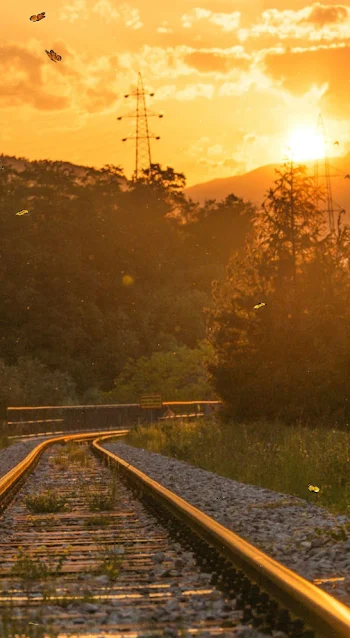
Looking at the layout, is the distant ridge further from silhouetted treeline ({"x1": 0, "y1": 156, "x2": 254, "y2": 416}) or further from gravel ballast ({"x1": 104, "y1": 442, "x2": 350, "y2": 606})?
gravel ballast ({"x1": 104, "y1": 442, "x2": 350, "y2": 606})

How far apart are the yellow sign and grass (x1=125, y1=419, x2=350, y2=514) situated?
950 inches

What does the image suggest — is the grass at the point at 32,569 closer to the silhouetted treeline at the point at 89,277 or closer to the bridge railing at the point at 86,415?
the bridge railing at the point at 86,415

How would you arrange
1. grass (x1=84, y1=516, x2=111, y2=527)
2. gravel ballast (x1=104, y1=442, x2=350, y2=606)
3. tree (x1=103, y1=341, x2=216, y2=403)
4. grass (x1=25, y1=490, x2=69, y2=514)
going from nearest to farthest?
A: gravel ballast (x1=104, y1=442, x2=350, y2=606) → grass (x1=84, y1=516, x2=111, y2=527) → grass (x1=25, y1=490, x2=69, y2=514) → tree (x1=103, y1=341, x2=216, y2=403)

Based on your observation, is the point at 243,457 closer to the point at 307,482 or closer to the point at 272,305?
the point at 307,482

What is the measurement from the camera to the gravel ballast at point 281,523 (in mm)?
7738

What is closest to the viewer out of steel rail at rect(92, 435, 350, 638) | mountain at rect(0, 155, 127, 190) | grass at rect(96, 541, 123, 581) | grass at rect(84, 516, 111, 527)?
steel rail at rect(92, 435, 350, 638)

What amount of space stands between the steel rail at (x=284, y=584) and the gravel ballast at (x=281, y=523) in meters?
0.51

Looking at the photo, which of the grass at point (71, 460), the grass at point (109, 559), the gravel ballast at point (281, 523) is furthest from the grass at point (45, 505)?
the grass at point (71, 460)

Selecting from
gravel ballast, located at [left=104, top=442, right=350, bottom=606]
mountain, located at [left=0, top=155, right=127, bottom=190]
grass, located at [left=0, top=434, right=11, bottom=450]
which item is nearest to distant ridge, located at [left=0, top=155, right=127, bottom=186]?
mountain, located at [left=0, top=155, right=127, bottom=190]

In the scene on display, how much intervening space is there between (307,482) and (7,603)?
8447 millimetres

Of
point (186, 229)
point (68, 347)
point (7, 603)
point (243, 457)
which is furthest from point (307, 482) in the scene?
point (186, 229)

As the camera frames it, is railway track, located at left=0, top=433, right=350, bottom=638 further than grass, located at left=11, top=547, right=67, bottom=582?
No

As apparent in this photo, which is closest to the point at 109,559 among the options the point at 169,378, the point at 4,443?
the point at 4,443

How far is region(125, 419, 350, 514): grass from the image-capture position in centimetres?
1377
